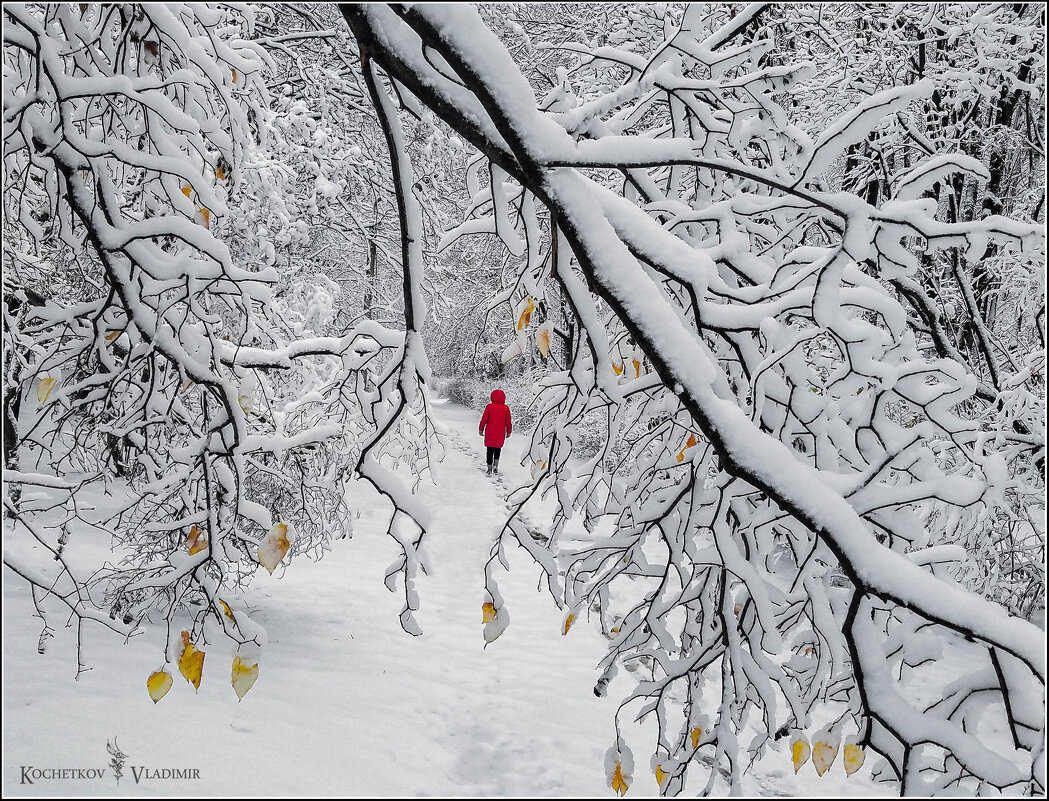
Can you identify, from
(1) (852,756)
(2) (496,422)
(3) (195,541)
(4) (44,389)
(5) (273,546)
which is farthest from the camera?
(2) (496,422)

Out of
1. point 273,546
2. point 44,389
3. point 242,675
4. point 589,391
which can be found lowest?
point 242,675

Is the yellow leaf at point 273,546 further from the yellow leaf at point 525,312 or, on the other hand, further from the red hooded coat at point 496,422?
the red hooded coat at point 496,422

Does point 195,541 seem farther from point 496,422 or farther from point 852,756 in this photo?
point 496,422

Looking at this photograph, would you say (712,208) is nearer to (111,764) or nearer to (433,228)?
(111,764)

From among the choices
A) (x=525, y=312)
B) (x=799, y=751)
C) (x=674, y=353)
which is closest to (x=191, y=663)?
(x=525, y=312)

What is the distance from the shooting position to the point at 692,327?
2.03 metres

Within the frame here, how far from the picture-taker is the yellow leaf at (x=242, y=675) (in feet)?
4.86

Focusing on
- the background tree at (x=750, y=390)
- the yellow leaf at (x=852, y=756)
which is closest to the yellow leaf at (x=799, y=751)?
the background tree at (x=750, y=390)

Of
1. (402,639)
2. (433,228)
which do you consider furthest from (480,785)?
(433,228)

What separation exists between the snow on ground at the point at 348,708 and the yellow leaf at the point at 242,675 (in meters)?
2.14

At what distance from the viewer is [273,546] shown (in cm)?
160

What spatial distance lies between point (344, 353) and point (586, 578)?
130 centimetres

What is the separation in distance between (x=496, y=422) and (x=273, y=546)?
35.1ft

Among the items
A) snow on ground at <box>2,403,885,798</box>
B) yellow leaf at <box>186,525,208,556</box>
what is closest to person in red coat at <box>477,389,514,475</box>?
snow on ground at <box>2,403,885,798</box>
